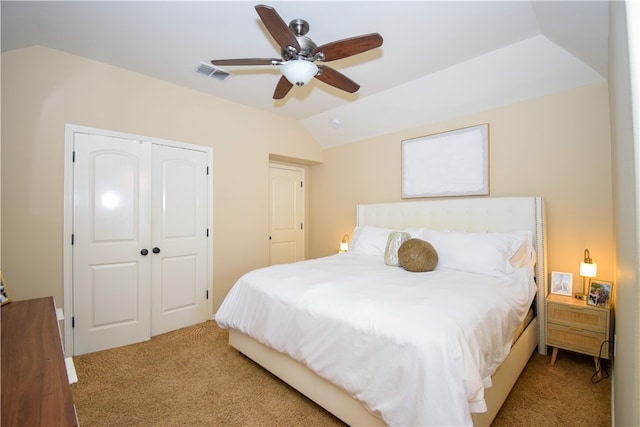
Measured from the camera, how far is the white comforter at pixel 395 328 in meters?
1.24

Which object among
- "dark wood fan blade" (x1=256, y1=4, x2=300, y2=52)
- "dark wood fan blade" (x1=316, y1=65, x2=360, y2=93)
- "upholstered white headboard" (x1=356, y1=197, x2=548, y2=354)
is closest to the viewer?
"dark wood fan blade" (x1=256, y1=4, x2=300, y2=52)

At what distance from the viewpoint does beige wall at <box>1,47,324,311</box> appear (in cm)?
232

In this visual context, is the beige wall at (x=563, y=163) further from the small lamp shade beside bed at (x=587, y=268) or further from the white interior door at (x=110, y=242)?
the white interior door at (x=110, y=242)

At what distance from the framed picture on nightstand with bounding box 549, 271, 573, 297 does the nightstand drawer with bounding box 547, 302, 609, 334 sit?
26 cm

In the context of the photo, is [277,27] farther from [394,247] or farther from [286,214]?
[286,214]

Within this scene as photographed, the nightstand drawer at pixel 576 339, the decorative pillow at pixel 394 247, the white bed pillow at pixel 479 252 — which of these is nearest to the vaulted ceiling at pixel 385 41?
the white bed pillow at pixel 479 252

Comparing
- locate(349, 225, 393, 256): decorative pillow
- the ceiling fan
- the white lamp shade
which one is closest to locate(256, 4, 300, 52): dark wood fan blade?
the ceiling fan

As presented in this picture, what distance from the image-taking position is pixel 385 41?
2.34 metres

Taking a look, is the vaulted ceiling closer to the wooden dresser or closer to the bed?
the bed

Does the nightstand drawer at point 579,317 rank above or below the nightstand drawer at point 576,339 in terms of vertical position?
above

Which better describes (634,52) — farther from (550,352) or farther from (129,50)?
(129,50)

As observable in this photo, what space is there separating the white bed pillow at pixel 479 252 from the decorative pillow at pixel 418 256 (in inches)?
5.0

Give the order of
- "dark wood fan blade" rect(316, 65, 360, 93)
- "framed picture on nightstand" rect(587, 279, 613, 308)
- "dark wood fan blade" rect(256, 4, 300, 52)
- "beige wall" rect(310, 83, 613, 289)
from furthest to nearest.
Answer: "beige wall" rect(310, 83, 613, 289)
"framed picture on nightstand" rect(587, 279, 613, 308)
"dark wood fan blade" rect(316, 65, 360, 93)
"dark wood fan blade" rect(256, 4, 300, 52)

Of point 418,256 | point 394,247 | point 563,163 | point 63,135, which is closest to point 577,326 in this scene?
point 418,256
